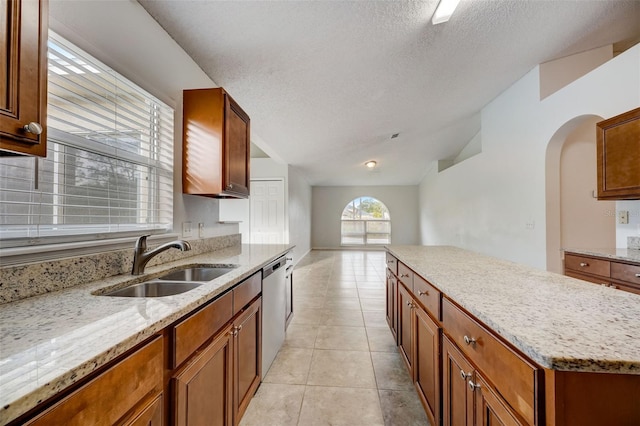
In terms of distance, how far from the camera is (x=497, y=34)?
2422 millimetres

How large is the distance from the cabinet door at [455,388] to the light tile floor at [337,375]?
52 cm

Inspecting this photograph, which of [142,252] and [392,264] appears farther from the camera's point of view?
[392,264]

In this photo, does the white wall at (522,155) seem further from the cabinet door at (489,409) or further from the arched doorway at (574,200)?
the cabinet door at (489,409)

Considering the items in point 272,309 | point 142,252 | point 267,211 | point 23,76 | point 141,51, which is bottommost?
point 272,309

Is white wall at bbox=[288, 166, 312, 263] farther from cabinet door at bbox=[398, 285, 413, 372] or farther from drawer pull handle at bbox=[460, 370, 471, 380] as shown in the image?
drawer pull handle at bbox=[460, 370, 471, 380]

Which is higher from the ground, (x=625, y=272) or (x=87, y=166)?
(x=87, y=166)

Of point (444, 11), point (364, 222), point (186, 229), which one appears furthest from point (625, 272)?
point (364, 222)

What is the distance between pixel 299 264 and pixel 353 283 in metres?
2.07

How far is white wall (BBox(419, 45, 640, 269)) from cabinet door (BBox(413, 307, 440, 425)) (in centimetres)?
245

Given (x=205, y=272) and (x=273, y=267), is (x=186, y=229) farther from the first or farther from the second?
(x=273, y=267)

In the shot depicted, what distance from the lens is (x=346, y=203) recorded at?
9.25 metres

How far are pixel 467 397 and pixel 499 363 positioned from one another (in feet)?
1.00

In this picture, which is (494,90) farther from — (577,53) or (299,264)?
(299,264)

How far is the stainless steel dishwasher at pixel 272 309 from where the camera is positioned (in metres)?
1.86
